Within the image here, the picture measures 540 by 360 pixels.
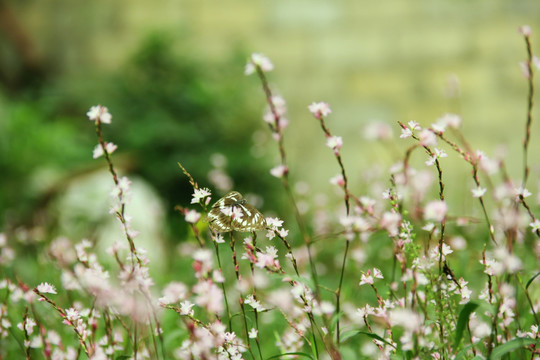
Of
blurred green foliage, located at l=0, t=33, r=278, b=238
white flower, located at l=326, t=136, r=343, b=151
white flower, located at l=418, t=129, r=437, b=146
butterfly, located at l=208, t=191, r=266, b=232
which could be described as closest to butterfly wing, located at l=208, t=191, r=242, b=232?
butterfly, located at l=208, t=191, r=266, b=232

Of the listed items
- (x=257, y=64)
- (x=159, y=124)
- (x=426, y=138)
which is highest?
(x=159, y=124)

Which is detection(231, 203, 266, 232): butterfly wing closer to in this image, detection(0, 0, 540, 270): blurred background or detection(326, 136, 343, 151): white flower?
detection(326, 136, 343, 151): white flower

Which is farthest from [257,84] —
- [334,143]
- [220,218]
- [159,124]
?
[334,143]

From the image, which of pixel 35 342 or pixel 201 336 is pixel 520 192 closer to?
pixel 201 336

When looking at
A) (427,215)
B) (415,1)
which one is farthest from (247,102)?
(427,215)

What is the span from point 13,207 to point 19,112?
1.00m

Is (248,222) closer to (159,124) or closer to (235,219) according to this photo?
(235,219)

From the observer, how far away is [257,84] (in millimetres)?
5500

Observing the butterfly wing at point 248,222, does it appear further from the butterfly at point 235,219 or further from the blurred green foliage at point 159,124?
the blurred green foliage at point 159,124

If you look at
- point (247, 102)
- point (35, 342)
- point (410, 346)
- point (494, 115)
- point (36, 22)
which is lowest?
point (410, 346)

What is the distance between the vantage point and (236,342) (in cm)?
130

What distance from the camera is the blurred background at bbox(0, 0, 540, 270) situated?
492 centimetres

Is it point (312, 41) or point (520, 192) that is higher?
point (312, 41)

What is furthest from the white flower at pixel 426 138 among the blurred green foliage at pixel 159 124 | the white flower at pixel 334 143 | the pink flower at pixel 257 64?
the blurred green foliage at pixel 159 124
